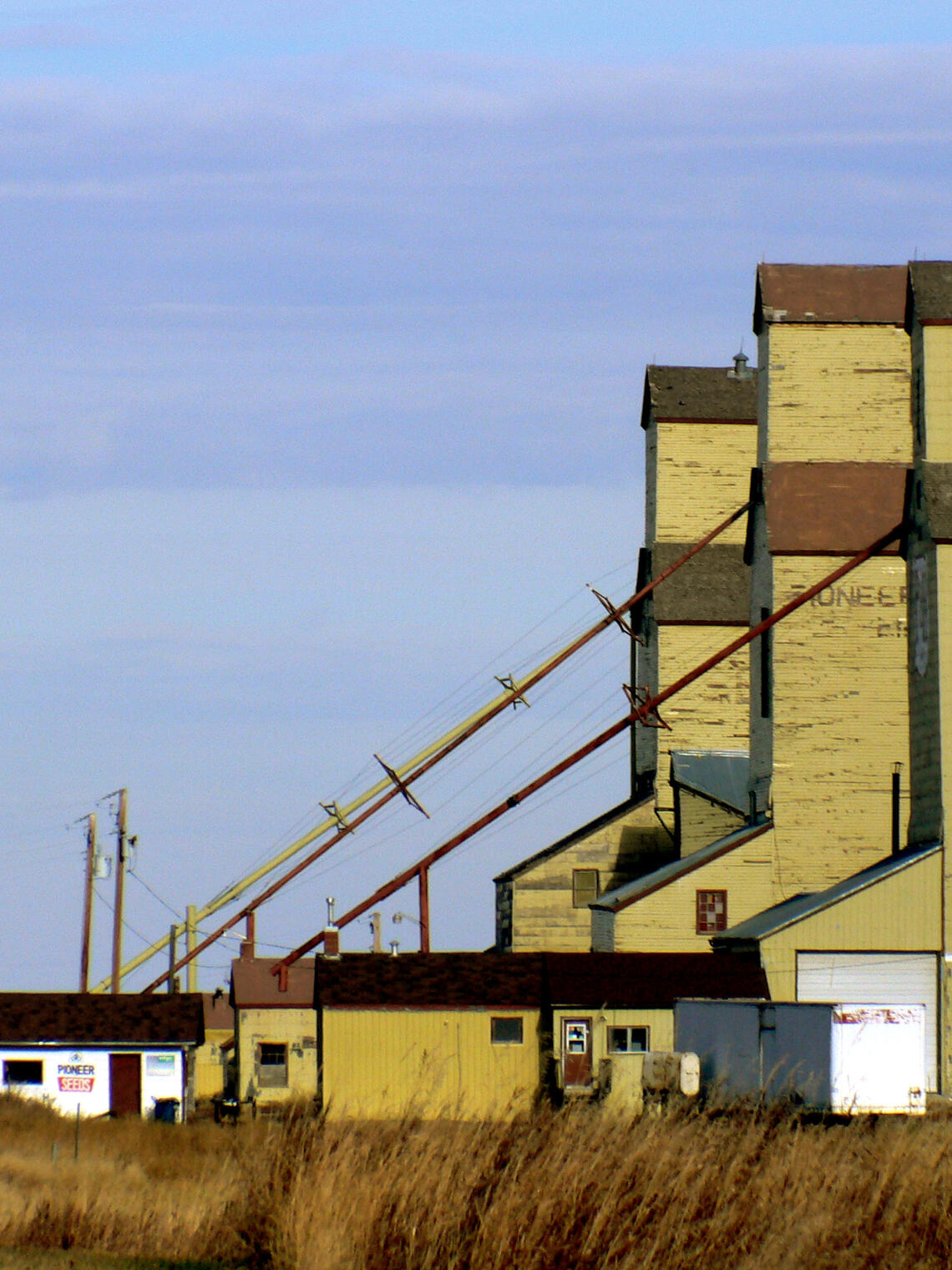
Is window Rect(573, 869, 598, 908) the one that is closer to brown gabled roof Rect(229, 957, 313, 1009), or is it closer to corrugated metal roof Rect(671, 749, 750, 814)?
corrugated metal roof Rect(671, 749, 750, 814)

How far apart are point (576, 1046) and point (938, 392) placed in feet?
52.9

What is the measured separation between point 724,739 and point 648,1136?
40.3 meters

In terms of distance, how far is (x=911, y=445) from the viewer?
167ft

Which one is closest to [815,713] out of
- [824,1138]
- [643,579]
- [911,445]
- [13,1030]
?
[911,445]

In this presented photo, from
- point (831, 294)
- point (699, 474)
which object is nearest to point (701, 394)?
point (699, 474)

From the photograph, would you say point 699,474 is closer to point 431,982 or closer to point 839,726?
point 839,726

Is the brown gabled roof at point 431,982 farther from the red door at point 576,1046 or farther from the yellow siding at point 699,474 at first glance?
the yellow siding at point 699,474

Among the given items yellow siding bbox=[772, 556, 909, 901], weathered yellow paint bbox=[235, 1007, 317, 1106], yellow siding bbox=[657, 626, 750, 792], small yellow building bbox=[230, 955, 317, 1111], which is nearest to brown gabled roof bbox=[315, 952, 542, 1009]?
small yellow building bbox=[230, 955, 317, 1111]

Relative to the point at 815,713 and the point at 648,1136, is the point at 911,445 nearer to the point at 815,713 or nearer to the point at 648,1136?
the point at 815,713

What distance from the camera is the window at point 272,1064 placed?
49.3m

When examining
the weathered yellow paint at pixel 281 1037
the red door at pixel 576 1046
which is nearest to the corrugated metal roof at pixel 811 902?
the red door at pixel 576 1046

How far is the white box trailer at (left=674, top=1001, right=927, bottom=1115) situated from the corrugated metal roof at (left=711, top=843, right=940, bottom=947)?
5.93 m

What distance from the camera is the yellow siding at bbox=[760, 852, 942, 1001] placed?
40094 mm

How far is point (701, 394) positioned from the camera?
60.1m
